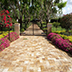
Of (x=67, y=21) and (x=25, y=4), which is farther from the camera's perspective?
(x=25, y=4)

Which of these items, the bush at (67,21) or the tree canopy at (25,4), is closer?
the bush at (67,21)

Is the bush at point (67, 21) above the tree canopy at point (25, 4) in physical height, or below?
below

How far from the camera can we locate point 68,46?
648 cm

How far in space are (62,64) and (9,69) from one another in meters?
2.77

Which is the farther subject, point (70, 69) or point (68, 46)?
point (68, 46)

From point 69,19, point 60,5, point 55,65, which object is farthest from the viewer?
point 60,5

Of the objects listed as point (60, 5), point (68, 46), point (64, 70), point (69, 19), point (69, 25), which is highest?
point (60, 5)

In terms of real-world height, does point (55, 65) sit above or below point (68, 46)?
below

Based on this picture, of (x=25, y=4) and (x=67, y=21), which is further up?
(x=25, y=4)

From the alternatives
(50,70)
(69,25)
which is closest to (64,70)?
(50,70)

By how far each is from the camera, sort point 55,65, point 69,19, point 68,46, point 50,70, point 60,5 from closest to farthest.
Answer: point 50,70
point 55,65
point 68,46
point 69,19
point 60,5

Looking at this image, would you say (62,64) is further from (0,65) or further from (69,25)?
(69,25)

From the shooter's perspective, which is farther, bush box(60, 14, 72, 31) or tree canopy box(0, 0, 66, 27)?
tree canopy box(0, 0, 66, 27)

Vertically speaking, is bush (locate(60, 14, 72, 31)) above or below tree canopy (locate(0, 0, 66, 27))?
below
